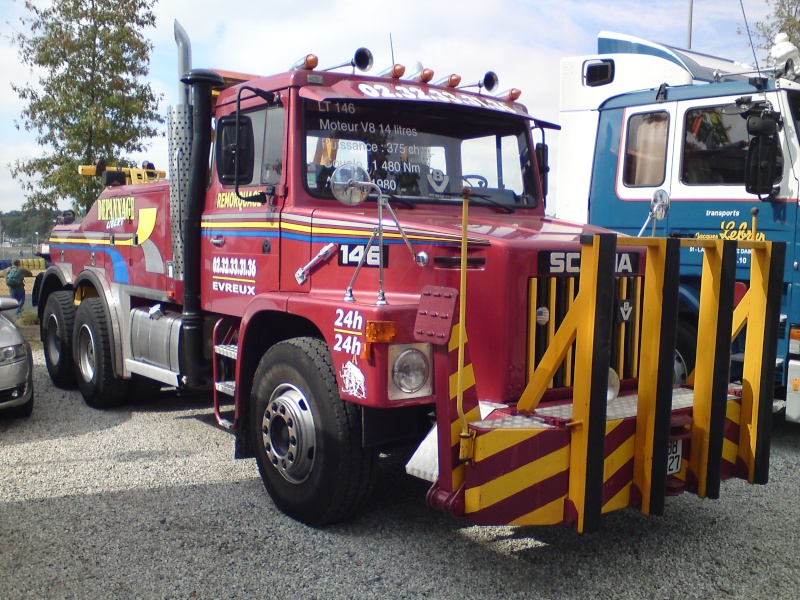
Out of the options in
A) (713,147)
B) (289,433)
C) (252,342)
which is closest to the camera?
(289,433)

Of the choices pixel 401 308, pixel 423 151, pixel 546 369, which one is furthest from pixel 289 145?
pixel 546 369

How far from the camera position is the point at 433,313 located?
3547mm

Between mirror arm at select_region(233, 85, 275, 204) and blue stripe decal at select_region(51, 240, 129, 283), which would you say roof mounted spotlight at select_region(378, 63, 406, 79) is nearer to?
mirror arm at select_region(233, 85, 275, 204)

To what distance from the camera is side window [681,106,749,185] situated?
6.43 metres

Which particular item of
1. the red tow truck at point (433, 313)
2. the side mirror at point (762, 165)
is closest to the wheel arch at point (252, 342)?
the red tow truck at point (433, 313)

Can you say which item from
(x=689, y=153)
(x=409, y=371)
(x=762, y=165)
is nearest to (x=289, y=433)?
(x=409, y=371)

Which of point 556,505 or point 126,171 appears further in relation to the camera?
point 126,171

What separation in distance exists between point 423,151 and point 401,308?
1554 millimetres

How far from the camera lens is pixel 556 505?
140 inches

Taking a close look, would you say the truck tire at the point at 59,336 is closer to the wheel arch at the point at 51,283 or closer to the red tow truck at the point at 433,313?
the wheel arch at the point at 51,283

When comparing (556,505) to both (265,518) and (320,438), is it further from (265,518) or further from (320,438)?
(265,518)

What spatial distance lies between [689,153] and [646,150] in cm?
43

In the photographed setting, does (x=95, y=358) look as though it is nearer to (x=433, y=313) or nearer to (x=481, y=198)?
(x=481, y=198)

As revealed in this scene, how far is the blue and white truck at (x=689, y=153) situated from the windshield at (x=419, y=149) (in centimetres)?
102
